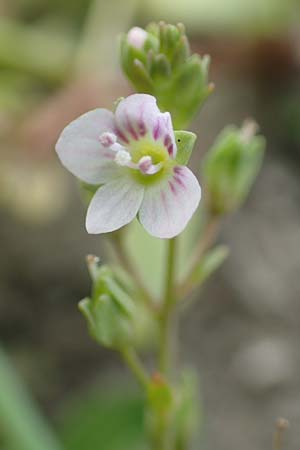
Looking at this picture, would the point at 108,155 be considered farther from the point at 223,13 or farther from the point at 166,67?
the point at 223,13

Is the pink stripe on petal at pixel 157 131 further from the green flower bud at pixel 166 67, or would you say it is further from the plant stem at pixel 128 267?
the plant stem at pixel 128 267

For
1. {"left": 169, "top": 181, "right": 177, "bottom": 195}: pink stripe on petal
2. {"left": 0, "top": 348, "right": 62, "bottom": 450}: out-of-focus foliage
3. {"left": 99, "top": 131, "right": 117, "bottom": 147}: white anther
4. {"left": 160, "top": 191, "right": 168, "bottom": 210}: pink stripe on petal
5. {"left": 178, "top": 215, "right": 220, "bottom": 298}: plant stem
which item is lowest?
{"left": 0, "top": 348, "right": 62, "bottom": 450}: out-of-focus foliage

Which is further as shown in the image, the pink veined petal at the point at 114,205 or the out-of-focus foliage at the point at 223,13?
the out-of-focus foliage at the point at 223,13

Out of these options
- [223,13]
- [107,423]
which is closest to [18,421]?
[107,423]

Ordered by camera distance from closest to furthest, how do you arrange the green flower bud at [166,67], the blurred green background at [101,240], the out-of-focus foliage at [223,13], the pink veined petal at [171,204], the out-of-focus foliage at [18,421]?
1. the pink veined petal at [171,204]
2. the green flower bud at [166,67]
3. the out-of-focus foliage at [18,421]
4. the blurred green background at [101,240]
5. the out-of-focus foliage at [223,13]

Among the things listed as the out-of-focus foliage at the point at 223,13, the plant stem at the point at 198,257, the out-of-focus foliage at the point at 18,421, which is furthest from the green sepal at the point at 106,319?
the out-of-focus foliage at the point at 223,13

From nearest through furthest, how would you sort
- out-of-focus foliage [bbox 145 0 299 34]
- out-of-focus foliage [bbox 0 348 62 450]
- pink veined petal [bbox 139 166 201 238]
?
1. pink veined petal [bbox 139 166 201 238]
2. out-of-focus foliage [bbox 0 348 62 450]
3. out-of-focus foliage [bbox 145 0 299 34]

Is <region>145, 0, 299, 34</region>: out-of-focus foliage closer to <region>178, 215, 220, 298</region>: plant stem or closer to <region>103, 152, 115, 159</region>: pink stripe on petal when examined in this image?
Answer: <region>178, 215, 220, 298</region>: plant stem

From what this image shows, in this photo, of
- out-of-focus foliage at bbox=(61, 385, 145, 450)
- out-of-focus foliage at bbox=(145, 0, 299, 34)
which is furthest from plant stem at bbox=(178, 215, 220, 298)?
out-of-focus foliage at bbox=(145, 0, 299, 34)

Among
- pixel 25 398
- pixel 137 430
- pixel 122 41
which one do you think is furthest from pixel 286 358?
pixel 122 41
